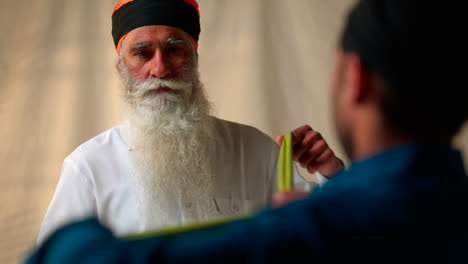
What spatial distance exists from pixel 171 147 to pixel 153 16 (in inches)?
23.0

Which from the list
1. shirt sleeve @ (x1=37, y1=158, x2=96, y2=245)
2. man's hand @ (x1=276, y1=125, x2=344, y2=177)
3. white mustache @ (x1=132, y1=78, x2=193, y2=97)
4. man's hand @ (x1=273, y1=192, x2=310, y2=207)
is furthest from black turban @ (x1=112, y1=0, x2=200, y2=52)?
man's hand @ (x1=273, y1=192, x2=310, y2=207)

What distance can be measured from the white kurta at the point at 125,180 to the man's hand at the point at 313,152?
38cm

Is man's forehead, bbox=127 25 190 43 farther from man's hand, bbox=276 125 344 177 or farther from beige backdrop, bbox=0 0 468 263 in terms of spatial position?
beige backdrop, bbox=0 0 468 263

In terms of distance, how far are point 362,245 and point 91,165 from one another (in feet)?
5.07

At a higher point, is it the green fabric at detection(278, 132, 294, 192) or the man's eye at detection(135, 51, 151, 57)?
the man's eye at detection(135, 51, 151, 57)

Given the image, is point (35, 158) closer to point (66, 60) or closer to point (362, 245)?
point (66, 60)

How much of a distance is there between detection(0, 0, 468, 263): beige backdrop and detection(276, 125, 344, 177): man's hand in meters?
1.59

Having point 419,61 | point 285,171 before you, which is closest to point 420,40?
point 419,61

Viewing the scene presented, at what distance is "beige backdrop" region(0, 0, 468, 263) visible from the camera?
312 centimetres

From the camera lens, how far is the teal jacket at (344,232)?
547 mm

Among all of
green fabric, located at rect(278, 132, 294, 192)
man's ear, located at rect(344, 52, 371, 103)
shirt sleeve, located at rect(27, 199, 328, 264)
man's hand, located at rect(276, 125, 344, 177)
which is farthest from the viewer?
man's hand, located at rect(276, 125, 344, 177)

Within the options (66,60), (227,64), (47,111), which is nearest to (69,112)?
(47,111)

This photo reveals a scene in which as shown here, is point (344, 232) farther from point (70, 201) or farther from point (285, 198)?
point (70, 201)

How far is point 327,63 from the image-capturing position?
124 inches
